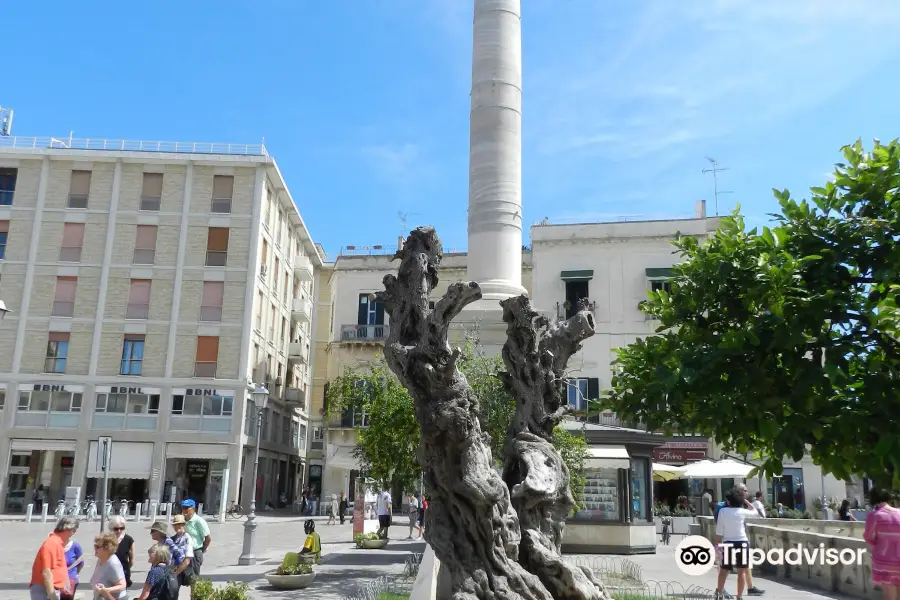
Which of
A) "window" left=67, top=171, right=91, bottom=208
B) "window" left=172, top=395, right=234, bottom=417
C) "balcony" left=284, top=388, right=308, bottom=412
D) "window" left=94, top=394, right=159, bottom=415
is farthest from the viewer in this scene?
"balcony" left=284, top=388, right=308, bottom=412

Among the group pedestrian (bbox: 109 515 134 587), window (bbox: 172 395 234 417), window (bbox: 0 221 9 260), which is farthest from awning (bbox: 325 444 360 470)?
pedestrian (bbox: 109 515 134 587)

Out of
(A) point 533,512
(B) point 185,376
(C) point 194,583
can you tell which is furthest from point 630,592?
(B) point 185,376

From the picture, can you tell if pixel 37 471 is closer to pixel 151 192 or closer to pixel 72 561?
pixel 151 192

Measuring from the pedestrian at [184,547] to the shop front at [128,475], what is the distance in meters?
27.5

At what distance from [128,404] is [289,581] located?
26.0m

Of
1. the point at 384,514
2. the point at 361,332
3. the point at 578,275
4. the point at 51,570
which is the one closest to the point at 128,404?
the point at 361,332

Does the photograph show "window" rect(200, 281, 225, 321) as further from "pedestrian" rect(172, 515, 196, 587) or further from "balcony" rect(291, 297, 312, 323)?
"pedestrian" rect(172, 515, 196, 587)

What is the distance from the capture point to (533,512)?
8.68 m

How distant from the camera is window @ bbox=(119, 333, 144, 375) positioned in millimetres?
36206

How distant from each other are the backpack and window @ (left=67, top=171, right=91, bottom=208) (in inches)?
1377

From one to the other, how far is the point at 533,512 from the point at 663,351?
228 cm

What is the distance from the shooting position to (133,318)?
3672cm

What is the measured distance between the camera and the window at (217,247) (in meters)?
37.9

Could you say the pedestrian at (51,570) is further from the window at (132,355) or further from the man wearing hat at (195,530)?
the window at (132,355)
